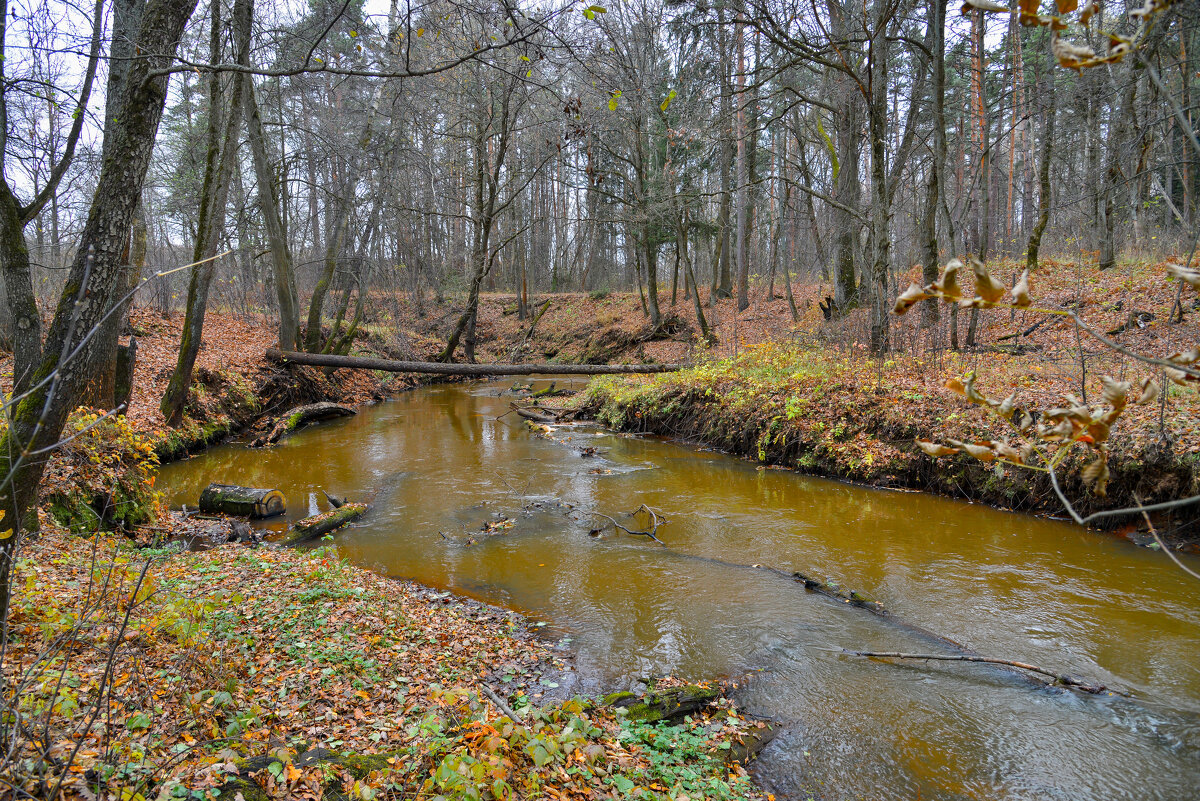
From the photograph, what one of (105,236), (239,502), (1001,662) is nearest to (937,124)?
(1001,662)

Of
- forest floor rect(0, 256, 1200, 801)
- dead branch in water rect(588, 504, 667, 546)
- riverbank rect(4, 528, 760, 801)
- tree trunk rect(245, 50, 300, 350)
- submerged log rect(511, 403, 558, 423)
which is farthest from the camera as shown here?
submerged log rect(511, 403, 558, 423)

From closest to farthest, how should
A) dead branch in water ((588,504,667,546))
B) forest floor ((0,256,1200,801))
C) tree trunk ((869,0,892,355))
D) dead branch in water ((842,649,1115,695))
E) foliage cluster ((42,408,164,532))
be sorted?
forest floor ((0,256,1200,801)) → dead branch in water ((842,649,1115,695)) → foliage cluster ((42,408,164,532)) → dead branch in water ((588,504,667,546)) → tree trunk ((869,0,892,355))

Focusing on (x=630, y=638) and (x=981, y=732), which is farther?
(x=630, y=638)

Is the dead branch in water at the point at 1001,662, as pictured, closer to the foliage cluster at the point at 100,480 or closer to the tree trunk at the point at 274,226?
the foliage cluster at the point at 100,480

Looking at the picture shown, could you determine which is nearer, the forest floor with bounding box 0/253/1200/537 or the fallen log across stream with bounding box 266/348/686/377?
the forest floor with bounding box 0/253/1200/537

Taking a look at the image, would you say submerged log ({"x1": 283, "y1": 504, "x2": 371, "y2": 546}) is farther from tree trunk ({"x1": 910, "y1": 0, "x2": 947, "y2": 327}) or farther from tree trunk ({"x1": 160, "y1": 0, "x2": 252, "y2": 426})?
tree trunk ({"x1": 910, "y1": 0, "x2": 947, "y2": 327})

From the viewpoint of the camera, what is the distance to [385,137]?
644 inches

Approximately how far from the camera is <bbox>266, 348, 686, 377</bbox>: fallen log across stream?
54.0 feet

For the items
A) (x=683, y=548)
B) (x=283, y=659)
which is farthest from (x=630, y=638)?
(x=283, y=659)

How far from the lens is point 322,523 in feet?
26.5

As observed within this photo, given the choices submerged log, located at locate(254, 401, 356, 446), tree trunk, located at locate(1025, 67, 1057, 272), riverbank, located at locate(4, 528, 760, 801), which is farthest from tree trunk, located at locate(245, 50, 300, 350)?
tree trunk, located at locate(1025, 67, 1057, 272)

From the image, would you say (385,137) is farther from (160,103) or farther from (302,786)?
(302,786)

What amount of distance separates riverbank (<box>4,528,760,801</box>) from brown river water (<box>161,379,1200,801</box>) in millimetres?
688

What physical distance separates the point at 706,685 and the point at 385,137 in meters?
16.3
